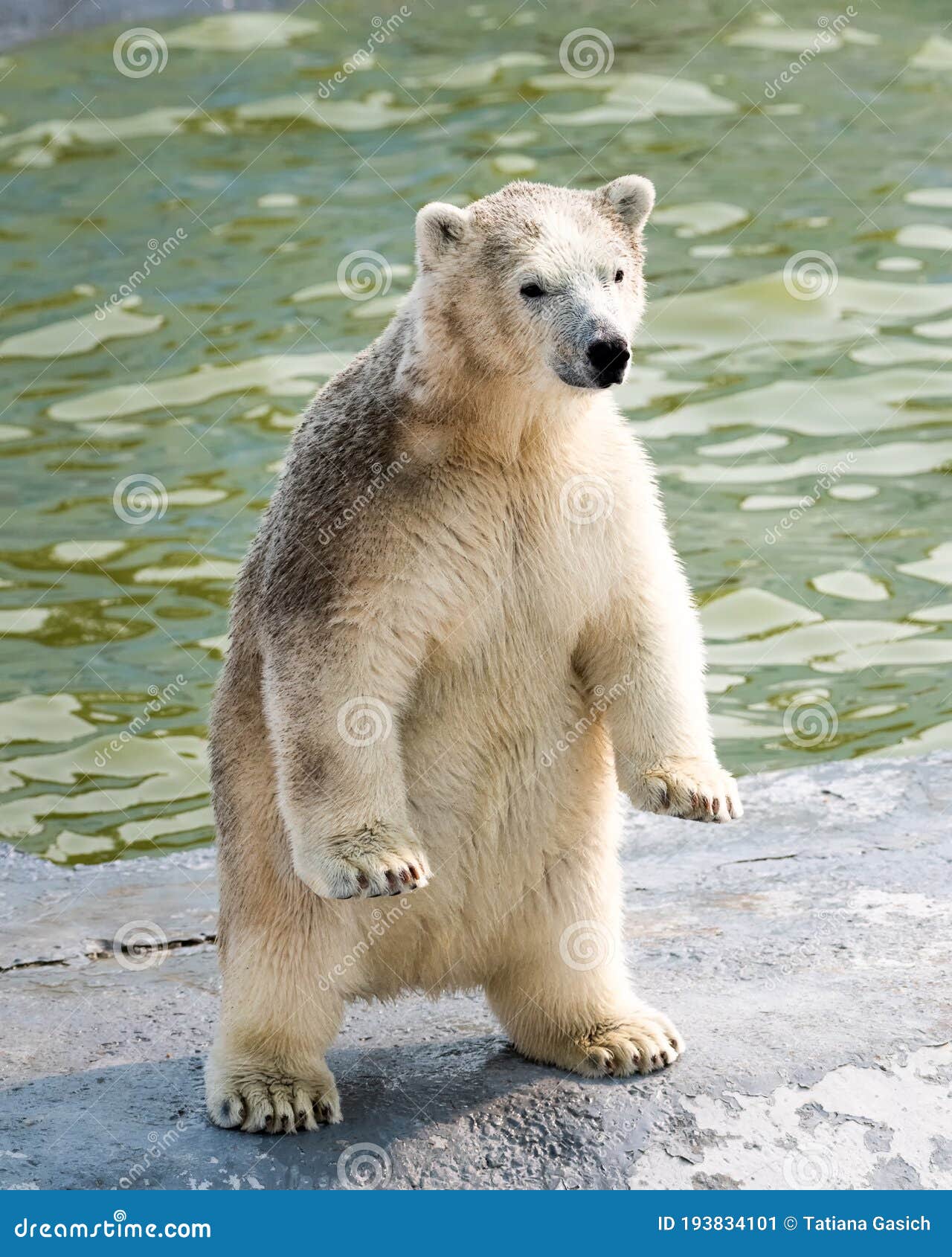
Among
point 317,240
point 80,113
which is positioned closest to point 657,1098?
point 317,240

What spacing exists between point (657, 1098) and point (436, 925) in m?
0.72

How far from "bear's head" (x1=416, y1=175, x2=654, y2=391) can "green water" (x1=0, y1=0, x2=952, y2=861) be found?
4183 millimetres

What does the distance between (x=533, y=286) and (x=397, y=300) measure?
890 cm

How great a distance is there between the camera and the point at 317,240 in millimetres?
14344

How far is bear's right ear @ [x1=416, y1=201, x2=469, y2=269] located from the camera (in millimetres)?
4684

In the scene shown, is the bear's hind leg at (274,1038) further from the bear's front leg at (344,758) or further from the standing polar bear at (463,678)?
the bear's front leg at (344,758)

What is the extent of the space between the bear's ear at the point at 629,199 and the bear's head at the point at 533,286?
0.02m

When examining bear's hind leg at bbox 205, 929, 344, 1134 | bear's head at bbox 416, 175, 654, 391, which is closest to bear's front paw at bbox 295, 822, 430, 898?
bear's hind leg at bbox 205, 929, 344, 1134

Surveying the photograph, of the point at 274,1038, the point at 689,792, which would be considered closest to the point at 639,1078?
the point at 689,792

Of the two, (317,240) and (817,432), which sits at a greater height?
(317,240)

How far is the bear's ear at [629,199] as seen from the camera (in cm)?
489

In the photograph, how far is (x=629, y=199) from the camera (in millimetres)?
4922

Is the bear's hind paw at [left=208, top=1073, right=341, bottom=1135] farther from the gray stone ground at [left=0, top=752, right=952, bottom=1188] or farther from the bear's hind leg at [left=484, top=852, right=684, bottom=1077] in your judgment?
the bear's hind leg at [left=484, top=852, right=684, bottom=1077]
